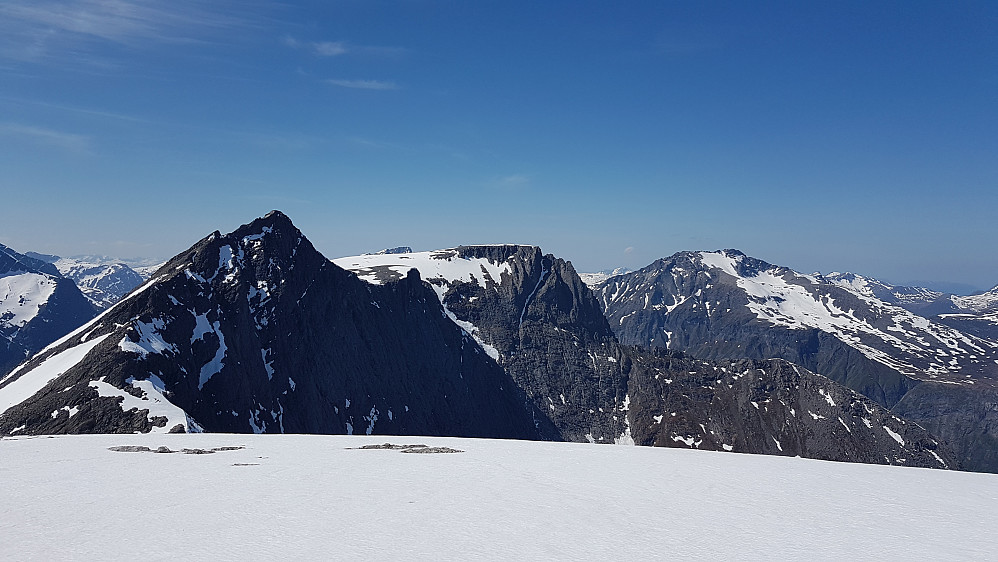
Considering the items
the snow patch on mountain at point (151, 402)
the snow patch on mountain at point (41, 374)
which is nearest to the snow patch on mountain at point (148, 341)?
the snow patch on mountain at point (41, 374)

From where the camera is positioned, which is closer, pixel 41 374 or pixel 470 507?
pixel 470 507

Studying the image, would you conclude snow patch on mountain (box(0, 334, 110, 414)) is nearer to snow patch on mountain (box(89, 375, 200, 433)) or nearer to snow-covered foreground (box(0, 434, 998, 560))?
snow patch on mountain (box(89, 375, 200, 433))

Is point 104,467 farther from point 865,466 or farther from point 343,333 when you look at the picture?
point 343,333

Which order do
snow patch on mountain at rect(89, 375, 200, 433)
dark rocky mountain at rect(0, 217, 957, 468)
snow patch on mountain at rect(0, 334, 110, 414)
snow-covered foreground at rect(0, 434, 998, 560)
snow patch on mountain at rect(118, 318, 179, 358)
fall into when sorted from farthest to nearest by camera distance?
snow patch on mountain at rect(118, 318, 179, 358)
snow patch on mountain at rect(0, 334, 110, 414)
dark rocky mountain at rect(0, 217, 957, 468)
snow patch on mountain at rect(89, 375, 200, 433)
snow-covered foreground at rect(0, 434, 998, 560)

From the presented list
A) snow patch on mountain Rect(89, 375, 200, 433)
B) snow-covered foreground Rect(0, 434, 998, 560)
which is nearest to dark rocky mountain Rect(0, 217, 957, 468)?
snow patch on mountain Rect(89, 375, 200, 433)

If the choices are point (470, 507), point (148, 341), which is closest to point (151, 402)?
point (148, 341)

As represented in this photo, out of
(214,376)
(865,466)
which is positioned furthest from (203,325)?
(865,466)

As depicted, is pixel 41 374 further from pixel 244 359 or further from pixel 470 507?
pixel 470 507
